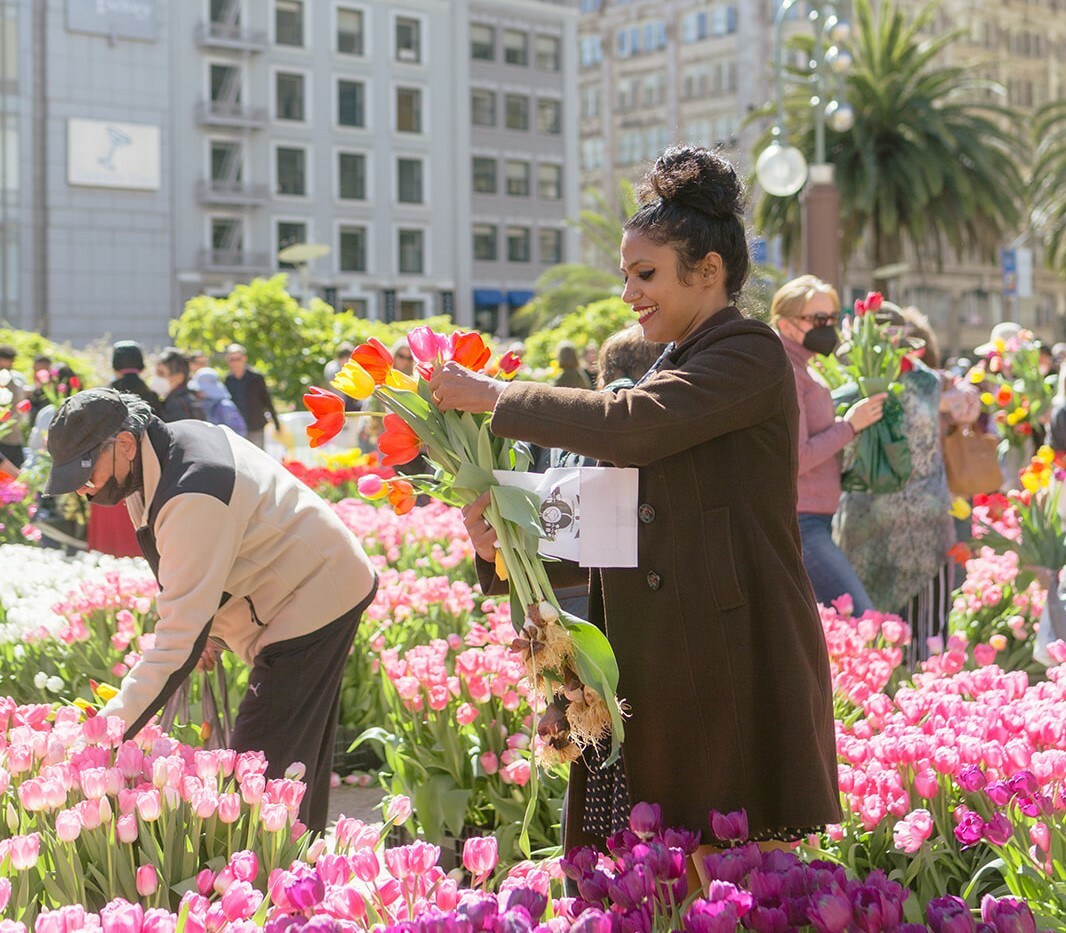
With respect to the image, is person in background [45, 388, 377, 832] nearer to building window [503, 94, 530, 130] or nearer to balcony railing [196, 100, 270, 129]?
balcony railing [196, 100, 270, 129]

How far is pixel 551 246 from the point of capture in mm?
57125

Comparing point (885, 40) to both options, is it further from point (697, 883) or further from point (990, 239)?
point (697, 883)

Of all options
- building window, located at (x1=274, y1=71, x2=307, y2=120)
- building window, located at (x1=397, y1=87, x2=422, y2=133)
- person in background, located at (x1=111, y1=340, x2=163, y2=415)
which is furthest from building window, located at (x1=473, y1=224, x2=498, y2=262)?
person in background, located at (x1=111, y1=340, x2=163, y2=415)

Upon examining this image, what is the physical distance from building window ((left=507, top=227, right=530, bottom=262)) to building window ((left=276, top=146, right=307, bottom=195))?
8.46m

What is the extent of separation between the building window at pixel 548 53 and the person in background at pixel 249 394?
4466cm

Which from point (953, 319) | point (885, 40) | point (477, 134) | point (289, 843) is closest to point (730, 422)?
point (289, 843)

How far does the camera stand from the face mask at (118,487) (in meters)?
3.47

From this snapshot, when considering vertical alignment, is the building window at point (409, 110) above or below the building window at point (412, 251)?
above

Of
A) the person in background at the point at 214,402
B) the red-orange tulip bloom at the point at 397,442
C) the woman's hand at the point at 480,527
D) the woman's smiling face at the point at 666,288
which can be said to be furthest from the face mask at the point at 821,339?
the person in background at the point at 214,402

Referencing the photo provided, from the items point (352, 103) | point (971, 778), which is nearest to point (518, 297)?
point (352, 103)

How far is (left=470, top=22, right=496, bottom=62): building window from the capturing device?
A: 55225 mm

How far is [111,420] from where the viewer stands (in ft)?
11.1

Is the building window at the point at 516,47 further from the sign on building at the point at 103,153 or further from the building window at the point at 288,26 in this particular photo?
the sign on building at the point at 103,153

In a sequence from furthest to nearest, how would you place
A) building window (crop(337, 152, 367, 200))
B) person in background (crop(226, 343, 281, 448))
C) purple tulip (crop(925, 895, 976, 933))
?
building window (crop(337, 152, 367, 200)) → person in background (crop(226, 343, 281, 448)) → purple tulip (crop(925, 895, 976, 933))
